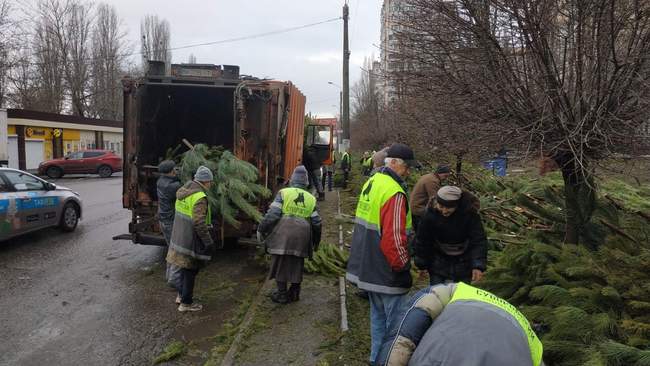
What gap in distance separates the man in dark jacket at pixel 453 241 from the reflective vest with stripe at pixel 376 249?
0.76ft

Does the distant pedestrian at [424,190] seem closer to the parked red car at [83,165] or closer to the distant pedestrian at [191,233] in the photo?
the distant pedestrian at [191,233]

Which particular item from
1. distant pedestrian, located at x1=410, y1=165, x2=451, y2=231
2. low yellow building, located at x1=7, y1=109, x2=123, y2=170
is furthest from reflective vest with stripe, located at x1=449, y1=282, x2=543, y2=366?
low yellow building, located at x1=7, y1=109, x2=123, y2=170

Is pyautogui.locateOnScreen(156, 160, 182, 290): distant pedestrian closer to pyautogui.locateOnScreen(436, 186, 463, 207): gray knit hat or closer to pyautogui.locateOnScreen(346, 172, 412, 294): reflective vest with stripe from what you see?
pyautogui.locateOnScreen(346, 172, 412, 294): reflective vest with stripe

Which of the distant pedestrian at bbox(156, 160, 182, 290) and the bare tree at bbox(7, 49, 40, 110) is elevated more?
the bare tree at bbox(7, 49, 40, 110)

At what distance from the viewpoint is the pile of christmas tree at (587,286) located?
2.97 meters

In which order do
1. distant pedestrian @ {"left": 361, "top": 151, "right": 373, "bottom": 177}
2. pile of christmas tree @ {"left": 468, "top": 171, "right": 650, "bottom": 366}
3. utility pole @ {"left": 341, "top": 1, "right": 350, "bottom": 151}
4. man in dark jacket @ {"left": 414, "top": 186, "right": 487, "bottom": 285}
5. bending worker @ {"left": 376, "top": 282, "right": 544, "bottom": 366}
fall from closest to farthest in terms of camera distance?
bending worker @ {"left": 376, "top": 282, "right": 544, "bottom": 366}
pile of christmas tree @ {"left": 468, "top": 171, "right": 650, "bottom": 366}
man in dark jacket @ {"left": 414, "top": 186, "right": 487, "bottom": 285}
distant pedestrian @ {"left": 361, "top": 151, "right": 373, "bottom": 177}
utility pole @ {"left": 341, "top": 1, "right": 350, "bottom": 151}

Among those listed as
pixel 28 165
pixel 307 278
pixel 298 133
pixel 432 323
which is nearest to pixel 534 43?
pixel 432 323

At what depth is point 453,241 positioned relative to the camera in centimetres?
401

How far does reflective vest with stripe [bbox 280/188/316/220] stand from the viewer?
18.6 ft

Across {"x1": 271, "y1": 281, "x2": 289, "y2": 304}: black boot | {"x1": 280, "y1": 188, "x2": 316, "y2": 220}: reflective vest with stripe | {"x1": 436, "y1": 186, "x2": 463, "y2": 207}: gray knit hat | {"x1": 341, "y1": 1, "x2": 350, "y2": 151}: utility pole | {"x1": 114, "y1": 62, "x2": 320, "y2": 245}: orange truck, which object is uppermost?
{"x1": 341, "y1": 1, "x2": 350, "y2": 151}: utility pole

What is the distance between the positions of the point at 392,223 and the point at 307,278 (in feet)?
10.9

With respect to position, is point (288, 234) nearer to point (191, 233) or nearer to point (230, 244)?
point (191, 233)

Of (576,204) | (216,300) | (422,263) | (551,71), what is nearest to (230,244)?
(216,300)

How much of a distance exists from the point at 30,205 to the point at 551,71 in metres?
8.80
